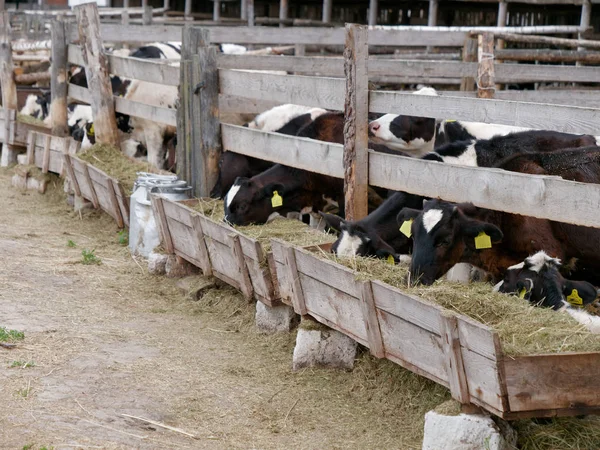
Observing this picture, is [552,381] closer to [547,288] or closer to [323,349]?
[547,288]

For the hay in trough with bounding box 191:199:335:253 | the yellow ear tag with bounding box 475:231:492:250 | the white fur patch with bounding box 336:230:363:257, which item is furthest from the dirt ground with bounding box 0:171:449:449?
the yellow ear tag with bounding box 475:231:492:250

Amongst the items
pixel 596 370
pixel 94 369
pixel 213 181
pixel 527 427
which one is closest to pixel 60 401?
pixel 94 369

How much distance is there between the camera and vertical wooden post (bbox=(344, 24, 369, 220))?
6777 mm

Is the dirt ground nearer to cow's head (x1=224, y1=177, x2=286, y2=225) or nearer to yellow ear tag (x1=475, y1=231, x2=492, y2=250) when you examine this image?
cow's head (x1=224, y1=177, x2=286, y2=225)

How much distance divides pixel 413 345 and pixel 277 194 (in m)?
3.86

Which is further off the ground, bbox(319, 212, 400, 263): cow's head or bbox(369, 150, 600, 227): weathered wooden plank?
bbox(369, 150, 600, 227): weathered wooden plank

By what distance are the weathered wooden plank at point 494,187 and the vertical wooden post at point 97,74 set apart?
5.17 meters

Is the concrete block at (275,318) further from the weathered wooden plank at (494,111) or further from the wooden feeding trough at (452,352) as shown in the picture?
the weathered wooden plank at (494,111)

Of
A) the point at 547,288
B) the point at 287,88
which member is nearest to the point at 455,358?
the point at 547,288

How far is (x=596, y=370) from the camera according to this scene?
14.2 feet

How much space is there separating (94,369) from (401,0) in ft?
62.4

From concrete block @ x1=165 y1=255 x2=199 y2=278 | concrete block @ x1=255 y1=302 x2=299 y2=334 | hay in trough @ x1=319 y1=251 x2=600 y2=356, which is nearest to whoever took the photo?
hay in trough @ x1=319 y1=251 x2=600 y2=356

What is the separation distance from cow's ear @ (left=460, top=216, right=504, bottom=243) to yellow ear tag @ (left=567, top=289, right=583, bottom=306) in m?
0.94

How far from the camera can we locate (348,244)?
6.50 m
